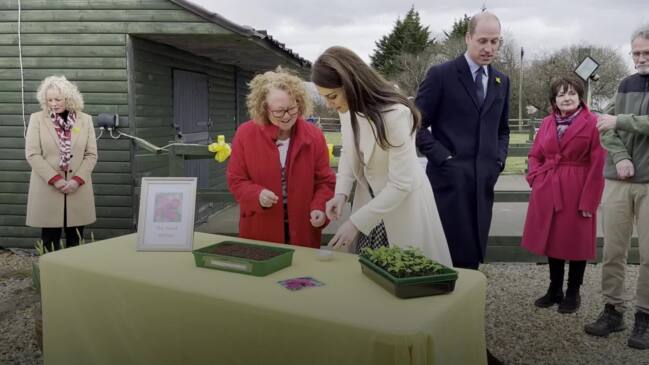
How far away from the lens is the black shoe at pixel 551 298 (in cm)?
443

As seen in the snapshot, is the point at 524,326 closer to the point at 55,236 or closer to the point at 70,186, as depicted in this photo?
the point at 70,186

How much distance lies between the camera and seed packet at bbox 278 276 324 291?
198 centimetres

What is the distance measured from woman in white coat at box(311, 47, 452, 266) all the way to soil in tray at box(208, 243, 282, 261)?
0.92ft

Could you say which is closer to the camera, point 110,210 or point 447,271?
point 447,271

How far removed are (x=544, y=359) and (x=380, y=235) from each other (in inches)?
64.8

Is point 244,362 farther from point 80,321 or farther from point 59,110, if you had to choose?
point 59,110

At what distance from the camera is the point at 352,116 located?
8.14 feet

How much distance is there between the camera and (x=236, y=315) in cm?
188

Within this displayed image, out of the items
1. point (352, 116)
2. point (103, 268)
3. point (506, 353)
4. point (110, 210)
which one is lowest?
point (506, 353)

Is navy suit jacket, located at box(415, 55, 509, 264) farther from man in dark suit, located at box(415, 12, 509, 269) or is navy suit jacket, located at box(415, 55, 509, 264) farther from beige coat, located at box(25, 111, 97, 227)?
beige coat, located at box(25, 111, 97, 227)

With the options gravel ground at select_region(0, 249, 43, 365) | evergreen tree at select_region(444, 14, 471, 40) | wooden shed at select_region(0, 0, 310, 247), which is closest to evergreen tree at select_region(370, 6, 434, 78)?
evergreen tree at select_region(444, 14, 471, 40)

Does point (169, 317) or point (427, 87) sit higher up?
point (427, 87)

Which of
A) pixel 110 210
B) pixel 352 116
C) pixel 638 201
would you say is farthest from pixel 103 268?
pixel 110 210

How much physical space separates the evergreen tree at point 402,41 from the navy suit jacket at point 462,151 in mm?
40745
